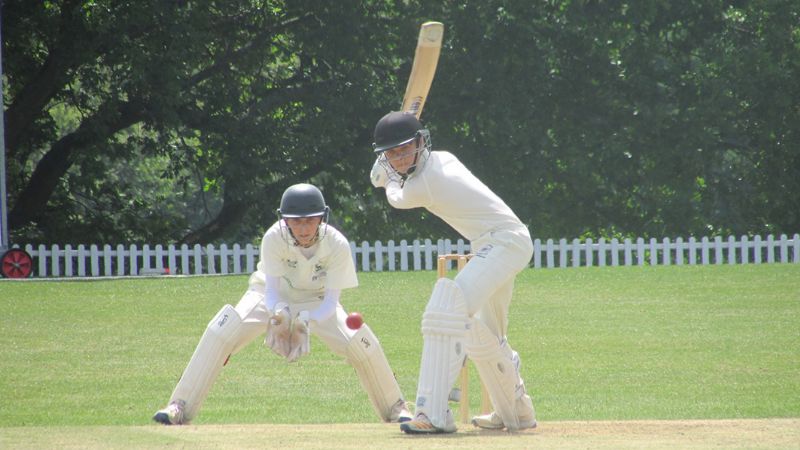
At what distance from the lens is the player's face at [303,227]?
7359mm

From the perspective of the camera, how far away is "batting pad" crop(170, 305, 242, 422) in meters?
7.34

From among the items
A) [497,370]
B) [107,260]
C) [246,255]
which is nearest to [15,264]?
[107,260]

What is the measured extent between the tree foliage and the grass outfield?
286 inches

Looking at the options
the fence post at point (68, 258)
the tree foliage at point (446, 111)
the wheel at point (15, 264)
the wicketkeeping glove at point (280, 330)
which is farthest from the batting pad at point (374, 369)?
the tree foliage at point (446, 111)

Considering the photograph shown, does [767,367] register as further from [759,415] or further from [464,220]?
[464,220]

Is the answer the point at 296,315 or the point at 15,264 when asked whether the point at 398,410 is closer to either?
the point at 296,315

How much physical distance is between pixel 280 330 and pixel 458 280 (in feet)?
4.00

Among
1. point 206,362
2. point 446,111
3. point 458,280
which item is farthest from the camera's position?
point 446,111

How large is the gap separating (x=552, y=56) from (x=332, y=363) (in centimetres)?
1570

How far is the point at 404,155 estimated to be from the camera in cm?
657

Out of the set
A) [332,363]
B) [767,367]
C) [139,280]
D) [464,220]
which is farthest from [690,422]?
[139,280]

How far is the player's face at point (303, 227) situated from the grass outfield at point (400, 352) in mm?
1136

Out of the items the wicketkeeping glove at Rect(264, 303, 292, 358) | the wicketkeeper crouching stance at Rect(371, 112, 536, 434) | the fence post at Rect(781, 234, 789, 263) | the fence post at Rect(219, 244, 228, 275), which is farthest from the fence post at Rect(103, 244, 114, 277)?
the wicketkeeper crouching stance at Rect(371, 112, 536, 434)

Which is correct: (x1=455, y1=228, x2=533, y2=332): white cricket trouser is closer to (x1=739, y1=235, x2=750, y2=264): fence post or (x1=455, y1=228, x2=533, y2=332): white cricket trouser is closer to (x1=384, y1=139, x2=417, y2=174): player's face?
(x1=384, y1=139, x2=417, y2=174): player's face
